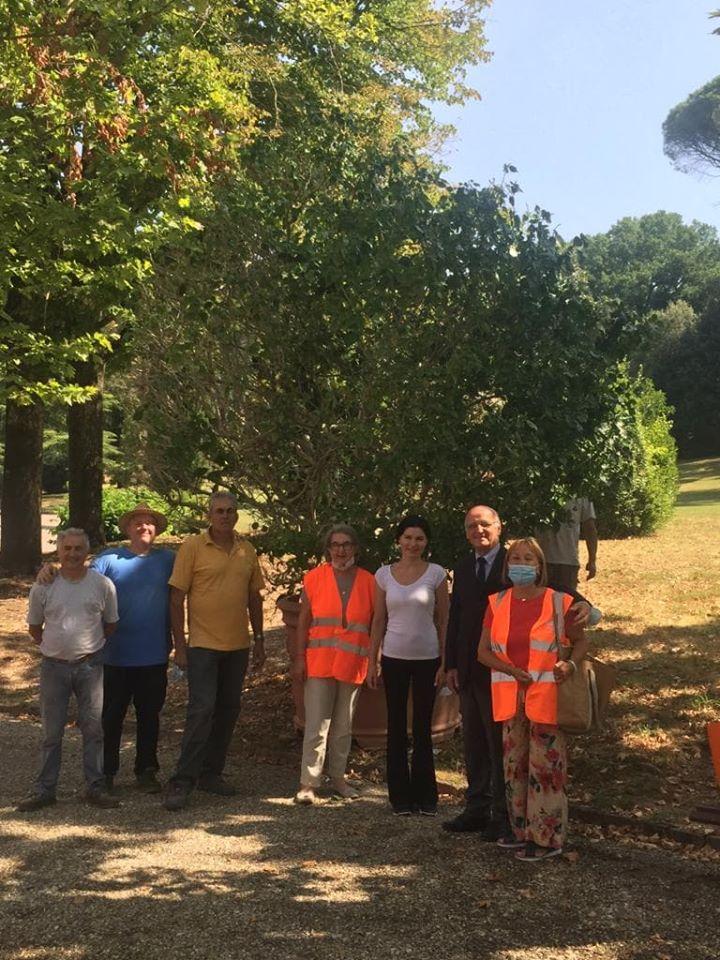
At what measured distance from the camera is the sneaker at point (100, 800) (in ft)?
18.6

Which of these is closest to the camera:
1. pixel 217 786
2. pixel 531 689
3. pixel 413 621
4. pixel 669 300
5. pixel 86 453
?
pixel 531 689

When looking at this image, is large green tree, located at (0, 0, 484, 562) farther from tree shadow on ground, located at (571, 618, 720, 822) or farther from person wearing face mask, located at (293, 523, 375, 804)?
tree shadow on ground, located at (571, 618, 720, 822)

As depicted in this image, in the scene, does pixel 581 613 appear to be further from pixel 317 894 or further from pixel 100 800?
pixel 100 800

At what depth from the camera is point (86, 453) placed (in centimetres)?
1521

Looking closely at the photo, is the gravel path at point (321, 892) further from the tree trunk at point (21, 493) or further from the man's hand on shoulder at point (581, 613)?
the tree trunk at point (21, 493)

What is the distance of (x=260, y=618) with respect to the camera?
6.08 metres

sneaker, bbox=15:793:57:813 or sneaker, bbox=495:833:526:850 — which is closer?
sneaker, bbox=495:833:526:850

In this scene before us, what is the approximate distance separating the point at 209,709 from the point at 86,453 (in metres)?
10.2

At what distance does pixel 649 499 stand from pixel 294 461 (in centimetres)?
1441

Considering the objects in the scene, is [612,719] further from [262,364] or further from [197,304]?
[197,304]

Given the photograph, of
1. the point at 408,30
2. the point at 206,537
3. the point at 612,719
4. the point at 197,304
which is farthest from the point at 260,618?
the point at 408,30

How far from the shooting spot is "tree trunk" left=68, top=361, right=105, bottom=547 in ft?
49.7

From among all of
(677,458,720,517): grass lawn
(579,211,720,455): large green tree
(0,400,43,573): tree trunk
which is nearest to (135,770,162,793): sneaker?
(579,211,720,455): large green tree

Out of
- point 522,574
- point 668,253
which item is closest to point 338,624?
point 522,574
